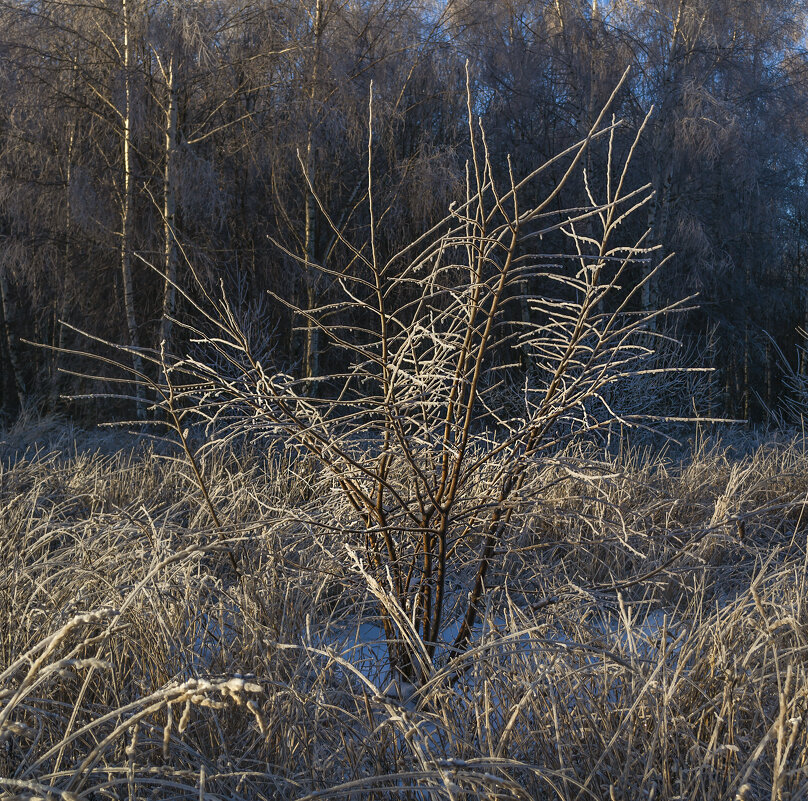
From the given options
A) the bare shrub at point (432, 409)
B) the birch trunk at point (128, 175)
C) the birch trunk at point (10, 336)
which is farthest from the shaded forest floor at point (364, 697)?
the birch trunk at point (10, 336)

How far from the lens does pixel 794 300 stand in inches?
583

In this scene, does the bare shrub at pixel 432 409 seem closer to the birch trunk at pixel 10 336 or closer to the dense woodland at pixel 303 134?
the dense woodland at pixel 303 134

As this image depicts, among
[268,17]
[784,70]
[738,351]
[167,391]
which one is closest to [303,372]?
[268,17]

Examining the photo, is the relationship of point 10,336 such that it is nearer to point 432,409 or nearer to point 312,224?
point 312,224

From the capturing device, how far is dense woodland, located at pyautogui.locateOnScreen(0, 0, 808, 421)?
8578mm

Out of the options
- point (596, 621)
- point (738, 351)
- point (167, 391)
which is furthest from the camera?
point (738, 351)

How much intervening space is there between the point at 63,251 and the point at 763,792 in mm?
9581

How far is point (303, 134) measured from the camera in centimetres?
886

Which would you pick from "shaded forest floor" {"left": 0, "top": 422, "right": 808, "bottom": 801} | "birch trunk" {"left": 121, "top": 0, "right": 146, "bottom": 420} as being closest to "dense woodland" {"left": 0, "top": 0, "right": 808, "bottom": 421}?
"birch trunk" {"left": 121, "top": 0, "right": 146, "bottom": 420}

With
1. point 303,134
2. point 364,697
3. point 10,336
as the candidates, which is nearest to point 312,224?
point 303,134

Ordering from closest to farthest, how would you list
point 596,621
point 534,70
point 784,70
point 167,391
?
point 167,391 < point 596,621 < point 534,70 < point 784,70

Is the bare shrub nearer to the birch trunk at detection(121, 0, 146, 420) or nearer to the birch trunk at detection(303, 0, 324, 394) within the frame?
the birch trunk at detection(303, 0, 324, 394)

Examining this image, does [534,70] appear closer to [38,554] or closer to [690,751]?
[38,554]

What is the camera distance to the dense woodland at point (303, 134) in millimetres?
8578
